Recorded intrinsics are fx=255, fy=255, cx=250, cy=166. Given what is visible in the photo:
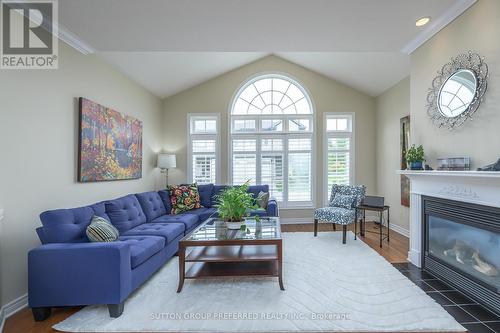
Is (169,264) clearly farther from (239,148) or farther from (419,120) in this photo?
(419,120)

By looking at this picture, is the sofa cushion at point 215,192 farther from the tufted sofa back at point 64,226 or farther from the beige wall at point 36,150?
the tufted sofa back at point 64,226

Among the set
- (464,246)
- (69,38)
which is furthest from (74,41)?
(464,246)

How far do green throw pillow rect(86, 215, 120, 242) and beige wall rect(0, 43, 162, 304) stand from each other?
23.3 inches

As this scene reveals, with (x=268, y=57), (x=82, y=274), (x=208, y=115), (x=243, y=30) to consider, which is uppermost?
(x=268, y=57)

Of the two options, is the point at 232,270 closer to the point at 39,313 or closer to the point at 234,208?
the point at 234,208

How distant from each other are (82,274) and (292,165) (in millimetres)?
4628

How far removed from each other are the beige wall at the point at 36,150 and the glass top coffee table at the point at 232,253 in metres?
1.53

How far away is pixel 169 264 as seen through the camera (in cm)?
354

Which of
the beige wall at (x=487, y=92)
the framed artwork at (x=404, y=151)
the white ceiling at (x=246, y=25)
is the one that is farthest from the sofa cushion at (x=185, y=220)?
the framed artwork at (x=404, y=151)

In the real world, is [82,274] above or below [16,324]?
above

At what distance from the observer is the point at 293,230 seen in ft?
17.5

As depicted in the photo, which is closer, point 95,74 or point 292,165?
point 95,74

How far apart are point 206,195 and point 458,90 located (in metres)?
4.27

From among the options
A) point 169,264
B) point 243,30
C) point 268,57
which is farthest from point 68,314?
point 268,57
